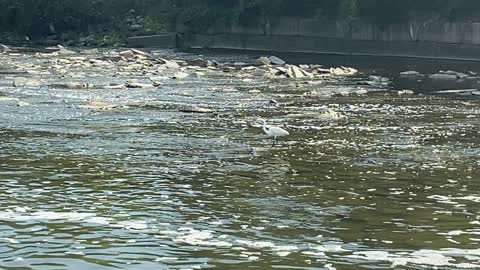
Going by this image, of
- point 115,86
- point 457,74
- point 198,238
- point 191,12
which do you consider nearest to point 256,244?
point 198,238

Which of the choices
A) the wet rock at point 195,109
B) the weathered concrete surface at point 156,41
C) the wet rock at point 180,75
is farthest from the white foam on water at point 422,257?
the weathered concrete surface at point 156,41

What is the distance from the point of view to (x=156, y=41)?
87.0 metres

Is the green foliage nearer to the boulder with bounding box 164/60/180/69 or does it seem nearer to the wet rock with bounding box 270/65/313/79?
the wet rock with bounding box 270/65/313/79

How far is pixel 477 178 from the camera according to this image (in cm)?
1859

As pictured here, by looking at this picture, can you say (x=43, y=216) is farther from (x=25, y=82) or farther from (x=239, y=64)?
(x=239, y=64)

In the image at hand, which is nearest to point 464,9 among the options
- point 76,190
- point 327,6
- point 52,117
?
point 327,6

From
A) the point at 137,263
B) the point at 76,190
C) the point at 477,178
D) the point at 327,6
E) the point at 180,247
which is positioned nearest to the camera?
the point at 137,263

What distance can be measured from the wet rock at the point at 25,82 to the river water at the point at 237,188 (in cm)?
853

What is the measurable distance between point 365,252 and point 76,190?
6693 millimetres

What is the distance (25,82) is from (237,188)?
2716 centimetres

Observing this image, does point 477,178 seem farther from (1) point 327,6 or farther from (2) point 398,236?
(1) point 327,6

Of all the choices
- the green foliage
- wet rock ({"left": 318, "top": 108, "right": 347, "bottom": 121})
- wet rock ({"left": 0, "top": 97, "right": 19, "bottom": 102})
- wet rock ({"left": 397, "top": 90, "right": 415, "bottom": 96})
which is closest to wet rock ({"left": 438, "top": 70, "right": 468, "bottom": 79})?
wet rock ({"left": 397, "top": 90, "right": 415, "bottom": 96})

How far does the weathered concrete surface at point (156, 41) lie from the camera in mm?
87000

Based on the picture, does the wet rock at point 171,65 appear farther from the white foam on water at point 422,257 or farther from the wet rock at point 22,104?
the white foam on water at point 422,257
